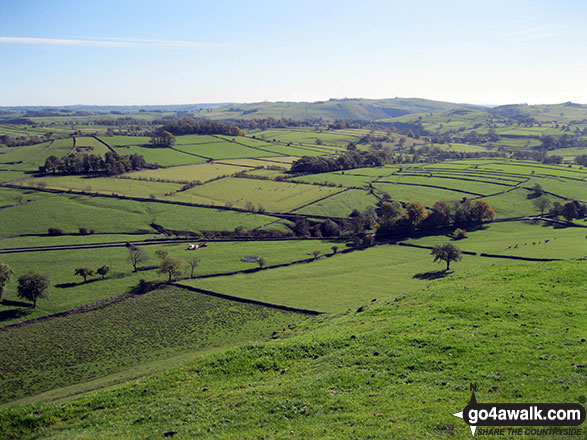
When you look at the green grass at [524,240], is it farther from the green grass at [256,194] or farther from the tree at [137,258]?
the tree at [137,258]

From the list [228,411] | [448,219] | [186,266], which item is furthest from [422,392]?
[448,219]

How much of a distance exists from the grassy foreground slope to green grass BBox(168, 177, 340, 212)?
97957 millimetres

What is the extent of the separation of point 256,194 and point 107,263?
224 feet

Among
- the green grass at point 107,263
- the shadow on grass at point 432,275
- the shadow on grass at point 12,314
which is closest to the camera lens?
the shadow on grass at point 12,314

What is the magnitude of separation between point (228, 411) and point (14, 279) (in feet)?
238

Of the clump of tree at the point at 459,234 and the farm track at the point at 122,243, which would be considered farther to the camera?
the clump of tree at the point at 459,234

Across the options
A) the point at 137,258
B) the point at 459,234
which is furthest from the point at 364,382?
the point at 459,234

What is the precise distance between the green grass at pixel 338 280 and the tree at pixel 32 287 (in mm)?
24574

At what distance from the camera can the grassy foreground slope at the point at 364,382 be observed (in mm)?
21719

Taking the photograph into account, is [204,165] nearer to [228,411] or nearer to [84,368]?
[84,368]

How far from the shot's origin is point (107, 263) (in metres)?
86.4

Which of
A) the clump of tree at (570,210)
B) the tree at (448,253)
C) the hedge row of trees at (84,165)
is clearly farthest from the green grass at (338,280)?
the hedge row of trees at (84,165)

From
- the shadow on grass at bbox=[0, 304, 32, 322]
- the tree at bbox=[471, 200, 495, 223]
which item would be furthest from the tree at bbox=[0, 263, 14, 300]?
the tree at bbox=[471, 200, 495, 223]

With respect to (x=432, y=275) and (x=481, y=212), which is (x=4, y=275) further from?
(x=481, y=212)
